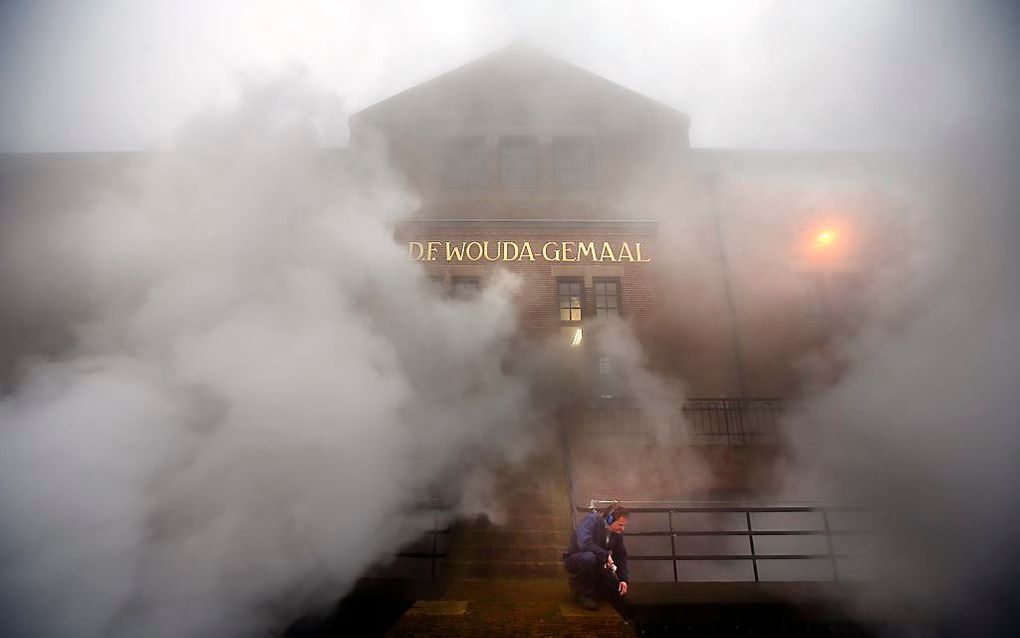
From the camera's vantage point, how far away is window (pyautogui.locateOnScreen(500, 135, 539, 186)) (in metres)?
11.4

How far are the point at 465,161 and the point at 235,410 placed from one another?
8.54m

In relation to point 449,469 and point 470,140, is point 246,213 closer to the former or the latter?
point 449,469

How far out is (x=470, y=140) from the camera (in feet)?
38.2

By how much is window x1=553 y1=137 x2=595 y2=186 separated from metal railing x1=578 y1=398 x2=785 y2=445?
5693mm

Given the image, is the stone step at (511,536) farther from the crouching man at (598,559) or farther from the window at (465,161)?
the window at (465,161)

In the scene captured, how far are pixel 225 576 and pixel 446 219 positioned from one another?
7902 millimetres

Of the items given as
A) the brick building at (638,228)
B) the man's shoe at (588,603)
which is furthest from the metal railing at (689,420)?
the man's shoe at (588,603)

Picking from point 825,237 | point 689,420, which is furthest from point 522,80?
point 689,420

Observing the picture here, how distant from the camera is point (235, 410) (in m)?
4.63

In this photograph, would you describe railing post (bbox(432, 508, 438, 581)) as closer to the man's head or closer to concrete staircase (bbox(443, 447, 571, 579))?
concrete staircase (bbox(443, 447, 571, 579))

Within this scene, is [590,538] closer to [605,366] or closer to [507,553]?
[507,553]

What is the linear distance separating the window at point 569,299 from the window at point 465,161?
323cm

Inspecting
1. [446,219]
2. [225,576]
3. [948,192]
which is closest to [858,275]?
[948,192]

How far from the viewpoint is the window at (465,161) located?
11250mm
